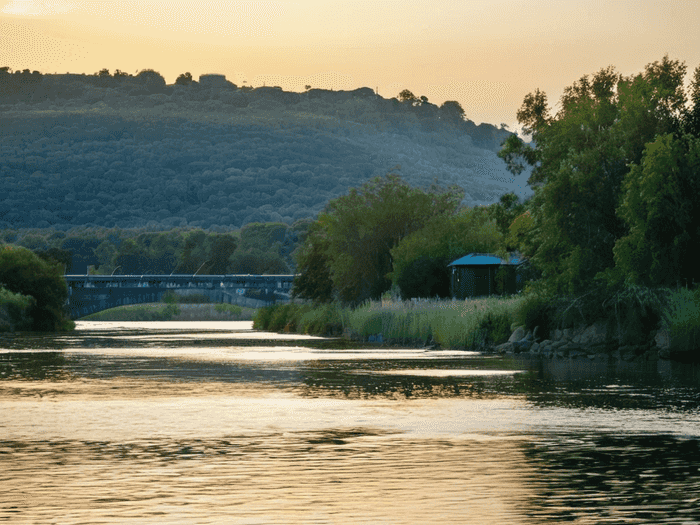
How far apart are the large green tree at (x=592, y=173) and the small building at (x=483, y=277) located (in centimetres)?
1432

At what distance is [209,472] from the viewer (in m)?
18.0

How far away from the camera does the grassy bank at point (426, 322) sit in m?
61.1

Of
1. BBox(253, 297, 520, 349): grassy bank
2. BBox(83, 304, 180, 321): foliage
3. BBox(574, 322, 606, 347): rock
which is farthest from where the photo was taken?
BBox(83, 304, 180, 321): foliage

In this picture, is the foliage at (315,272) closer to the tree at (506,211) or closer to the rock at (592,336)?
the tree at (506,211)

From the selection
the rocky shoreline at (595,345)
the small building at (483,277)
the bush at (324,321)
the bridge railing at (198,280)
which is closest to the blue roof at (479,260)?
the small building at (483,277)

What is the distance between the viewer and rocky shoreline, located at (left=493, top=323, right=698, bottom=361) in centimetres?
4997

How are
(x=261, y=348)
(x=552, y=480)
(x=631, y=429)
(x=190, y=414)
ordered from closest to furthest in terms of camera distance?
(x=552, y=480)
(x=631, y=429)
(x=190, y=414)
(x=261, y=348)

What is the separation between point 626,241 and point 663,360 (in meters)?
6.63

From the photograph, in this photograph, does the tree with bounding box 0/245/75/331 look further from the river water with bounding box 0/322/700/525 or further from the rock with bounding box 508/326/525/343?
the river water with bounding box 0/322/700/525

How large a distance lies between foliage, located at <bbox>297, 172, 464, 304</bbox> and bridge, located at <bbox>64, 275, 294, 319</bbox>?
254ft

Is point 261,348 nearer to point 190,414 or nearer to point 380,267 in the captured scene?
point 380,267

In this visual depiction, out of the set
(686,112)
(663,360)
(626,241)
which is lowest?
(663,360)

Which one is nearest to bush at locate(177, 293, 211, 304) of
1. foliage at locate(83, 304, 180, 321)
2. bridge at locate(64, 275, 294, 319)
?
bridge at locate(64, 275, 294, 319)

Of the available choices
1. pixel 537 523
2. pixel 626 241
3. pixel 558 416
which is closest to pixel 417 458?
pixel 537 523
